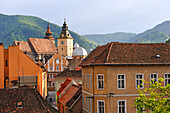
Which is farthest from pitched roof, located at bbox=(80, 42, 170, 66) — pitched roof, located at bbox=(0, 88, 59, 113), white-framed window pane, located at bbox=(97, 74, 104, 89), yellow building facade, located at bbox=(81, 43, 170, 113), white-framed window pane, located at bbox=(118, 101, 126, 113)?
pitched roof, located at bbox=(0, 88, 59, 113)

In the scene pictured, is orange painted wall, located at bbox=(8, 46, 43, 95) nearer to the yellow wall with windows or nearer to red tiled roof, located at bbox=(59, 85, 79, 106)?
red tiled roof, located at bbox=(59, 85, 79, 106)

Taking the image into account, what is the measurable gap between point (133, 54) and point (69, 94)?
17270 mm

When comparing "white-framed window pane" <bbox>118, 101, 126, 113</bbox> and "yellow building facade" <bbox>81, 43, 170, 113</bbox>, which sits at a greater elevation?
"yellow building facade" <bbox>81, 43, 170, 113</bbox>

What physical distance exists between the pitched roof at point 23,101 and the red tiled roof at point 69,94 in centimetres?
1887

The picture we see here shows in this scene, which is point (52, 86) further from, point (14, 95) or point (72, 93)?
point (14, 95)

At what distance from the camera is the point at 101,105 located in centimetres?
4084

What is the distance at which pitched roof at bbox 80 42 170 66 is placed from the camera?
1622 inches

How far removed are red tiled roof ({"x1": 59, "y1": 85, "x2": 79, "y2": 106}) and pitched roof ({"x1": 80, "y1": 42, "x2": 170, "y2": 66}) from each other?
1209cm

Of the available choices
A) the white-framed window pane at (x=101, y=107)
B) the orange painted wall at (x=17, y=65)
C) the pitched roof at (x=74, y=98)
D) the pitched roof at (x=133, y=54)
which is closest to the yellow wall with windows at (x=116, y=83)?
the white-framed window pane at (x=101, y=107)

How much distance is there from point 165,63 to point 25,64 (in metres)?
21.7

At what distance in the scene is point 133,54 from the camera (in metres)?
42.5

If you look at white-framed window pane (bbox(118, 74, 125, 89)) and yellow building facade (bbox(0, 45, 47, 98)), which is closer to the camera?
white-framed window pane (bbox(118, 74, 125, 89))

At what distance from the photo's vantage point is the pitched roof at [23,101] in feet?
101

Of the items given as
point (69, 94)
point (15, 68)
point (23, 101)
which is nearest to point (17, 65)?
point (15, 68)
